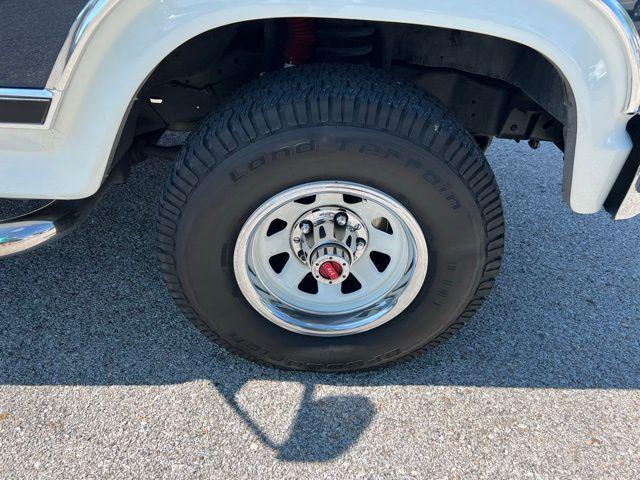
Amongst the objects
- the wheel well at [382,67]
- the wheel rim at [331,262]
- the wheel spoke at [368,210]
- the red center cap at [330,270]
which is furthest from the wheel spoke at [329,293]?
the wheel well at [382,67]

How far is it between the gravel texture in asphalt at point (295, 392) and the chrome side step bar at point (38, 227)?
58cm

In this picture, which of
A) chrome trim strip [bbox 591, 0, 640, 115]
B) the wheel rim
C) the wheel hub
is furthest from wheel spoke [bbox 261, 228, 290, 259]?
chrome trim strip [bbox 591, 0, 640, 115]

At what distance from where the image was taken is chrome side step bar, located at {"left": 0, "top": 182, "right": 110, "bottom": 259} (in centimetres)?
197

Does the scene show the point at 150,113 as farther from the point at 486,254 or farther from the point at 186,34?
the point at 486,254

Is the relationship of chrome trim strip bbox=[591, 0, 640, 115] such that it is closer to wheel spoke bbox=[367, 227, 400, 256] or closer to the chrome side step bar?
wheel spoke bbox=[367, 227, 400, 256]

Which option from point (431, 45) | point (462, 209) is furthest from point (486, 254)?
point (431, 45)

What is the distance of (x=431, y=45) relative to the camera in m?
2.12

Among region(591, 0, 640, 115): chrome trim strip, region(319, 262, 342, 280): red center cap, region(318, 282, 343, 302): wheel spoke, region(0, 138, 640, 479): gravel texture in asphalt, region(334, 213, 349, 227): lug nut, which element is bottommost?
region(0, 138, 640, 479): gravel texture in asphalt

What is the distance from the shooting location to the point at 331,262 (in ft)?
7.04

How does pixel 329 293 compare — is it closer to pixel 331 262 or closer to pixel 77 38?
pixel 331 262

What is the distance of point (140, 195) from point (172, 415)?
5.10ft

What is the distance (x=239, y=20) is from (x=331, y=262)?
2.96ft

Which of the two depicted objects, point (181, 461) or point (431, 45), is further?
point (431, 45)

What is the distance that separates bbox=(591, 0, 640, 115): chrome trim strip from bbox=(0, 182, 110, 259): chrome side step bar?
5.77ft
